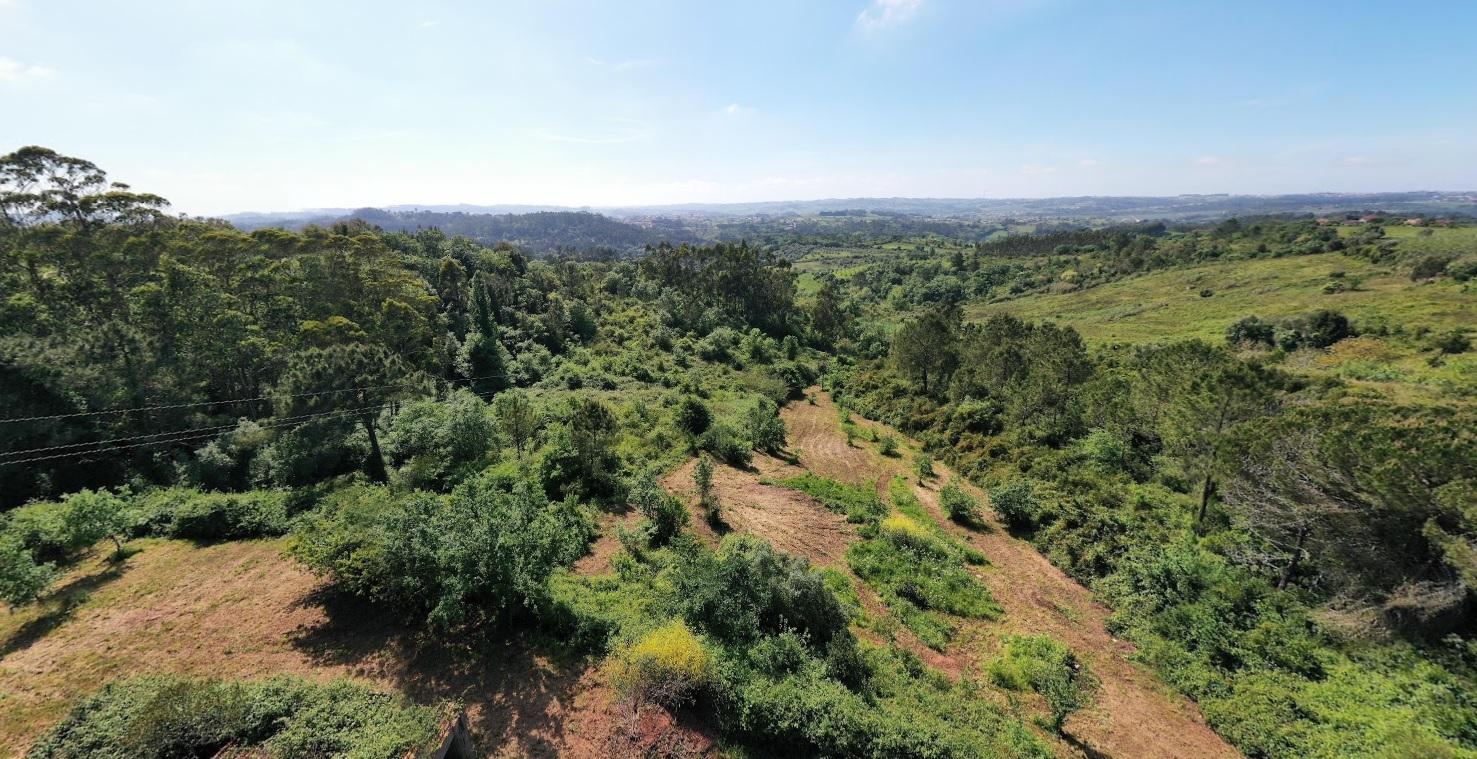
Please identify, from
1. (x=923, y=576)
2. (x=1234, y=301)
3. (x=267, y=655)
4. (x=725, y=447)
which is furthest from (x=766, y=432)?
(x=1234, y=301)

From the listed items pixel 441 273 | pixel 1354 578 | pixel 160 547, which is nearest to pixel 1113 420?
pixel 1354 578

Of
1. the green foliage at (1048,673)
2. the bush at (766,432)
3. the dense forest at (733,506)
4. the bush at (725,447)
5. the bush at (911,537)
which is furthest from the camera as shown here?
the bush at (766,432)

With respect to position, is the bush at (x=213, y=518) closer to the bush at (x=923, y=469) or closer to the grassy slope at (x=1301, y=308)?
the bush at (x=923, y=469)

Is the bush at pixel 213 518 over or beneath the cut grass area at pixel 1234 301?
beneath

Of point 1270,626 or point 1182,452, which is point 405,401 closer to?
point 1270,626

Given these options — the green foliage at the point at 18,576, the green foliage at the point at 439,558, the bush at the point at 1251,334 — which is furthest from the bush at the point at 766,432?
the bush at the point at 1251,334

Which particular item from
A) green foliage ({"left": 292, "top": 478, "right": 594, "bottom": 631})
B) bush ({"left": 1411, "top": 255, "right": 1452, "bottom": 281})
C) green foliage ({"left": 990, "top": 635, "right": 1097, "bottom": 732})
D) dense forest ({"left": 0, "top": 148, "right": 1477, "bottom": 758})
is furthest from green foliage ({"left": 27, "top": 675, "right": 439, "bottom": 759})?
bush ({"left": 1411, "top": 255, "right": 1452, "bottom": 281})
